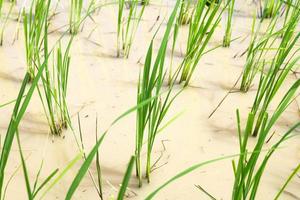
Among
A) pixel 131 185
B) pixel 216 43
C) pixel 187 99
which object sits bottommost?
pixel 131 185

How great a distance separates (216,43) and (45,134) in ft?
2.94

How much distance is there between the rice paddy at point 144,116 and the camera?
927 mm

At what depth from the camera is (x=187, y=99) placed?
135 centimetres

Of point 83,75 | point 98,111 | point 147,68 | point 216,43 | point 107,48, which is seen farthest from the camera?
point 216,43

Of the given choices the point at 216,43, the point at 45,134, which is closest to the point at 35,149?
the point at 45,134

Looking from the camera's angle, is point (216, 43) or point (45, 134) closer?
point (45, 134)

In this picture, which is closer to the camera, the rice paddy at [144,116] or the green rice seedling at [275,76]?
the rice paddy at [144,116]

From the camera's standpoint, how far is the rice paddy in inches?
36.5

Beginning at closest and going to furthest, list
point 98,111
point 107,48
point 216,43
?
point 98,111 < point 107,48 < point 216,43

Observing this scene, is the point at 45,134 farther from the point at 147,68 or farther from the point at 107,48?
the point at 107,48

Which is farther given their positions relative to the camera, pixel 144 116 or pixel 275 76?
pixel 275 76

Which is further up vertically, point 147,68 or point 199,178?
point 147,68

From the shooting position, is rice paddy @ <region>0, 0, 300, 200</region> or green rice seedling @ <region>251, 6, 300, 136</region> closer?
rice paddy @ <region>0, 0, 300, 200</region>

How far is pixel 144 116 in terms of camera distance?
906 mm
